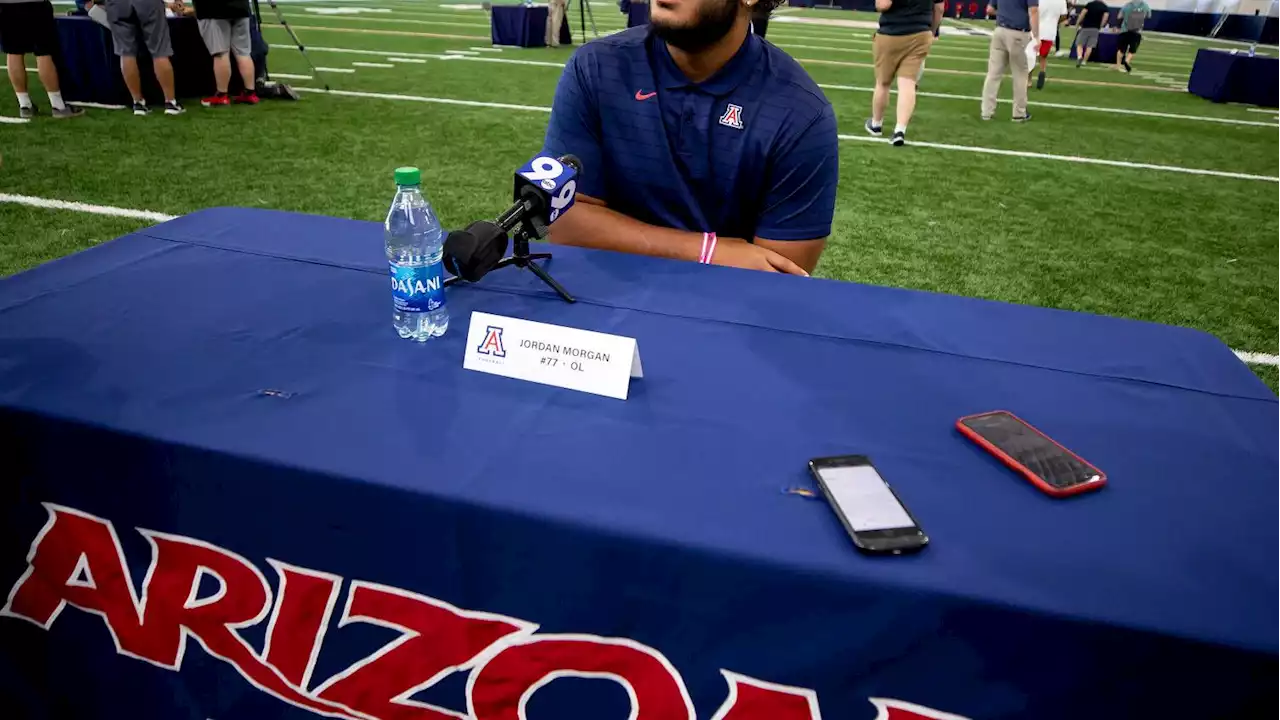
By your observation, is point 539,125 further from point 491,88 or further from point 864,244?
point 864,244

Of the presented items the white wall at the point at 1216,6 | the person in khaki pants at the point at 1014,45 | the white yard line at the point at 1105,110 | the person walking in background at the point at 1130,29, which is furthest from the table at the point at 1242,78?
the white wall at the point at 1216,6

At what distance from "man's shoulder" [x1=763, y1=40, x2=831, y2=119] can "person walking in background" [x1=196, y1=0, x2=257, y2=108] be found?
19.2ft

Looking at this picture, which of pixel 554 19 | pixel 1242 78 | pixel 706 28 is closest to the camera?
pixel 706 28

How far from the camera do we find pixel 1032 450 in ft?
3.30

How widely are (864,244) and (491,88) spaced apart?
213 inches

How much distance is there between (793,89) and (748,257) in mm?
429

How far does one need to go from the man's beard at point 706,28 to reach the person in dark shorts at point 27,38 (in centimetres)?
564

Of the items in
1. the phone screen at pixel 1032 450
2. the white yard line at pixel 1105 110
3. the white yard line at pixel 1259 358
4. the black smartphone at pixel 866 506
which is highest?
the white yard line at pixel 1105 110

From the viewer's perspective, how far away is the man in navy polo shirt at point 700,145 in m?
1.81

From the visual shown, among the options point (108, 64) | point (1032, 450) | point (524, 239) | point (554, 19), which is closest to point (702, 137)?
point (524, 239)

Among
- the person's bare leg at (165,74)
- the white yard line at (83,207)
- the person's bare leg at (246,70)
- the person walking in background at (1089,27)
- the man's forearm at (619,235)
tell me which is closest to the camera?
the man's forearm at (619,235)

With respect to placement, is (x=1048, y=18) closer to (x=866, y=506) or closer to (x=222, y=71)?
(x=222, y=71)

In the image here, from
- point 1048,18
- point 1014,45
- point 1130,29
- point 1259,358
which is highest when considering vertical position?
point 1130,29

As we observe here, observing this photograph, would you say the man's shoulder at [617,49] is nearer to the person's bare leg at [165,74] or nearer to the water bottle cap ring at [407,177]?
the water bottle cap ring at [407,177]
